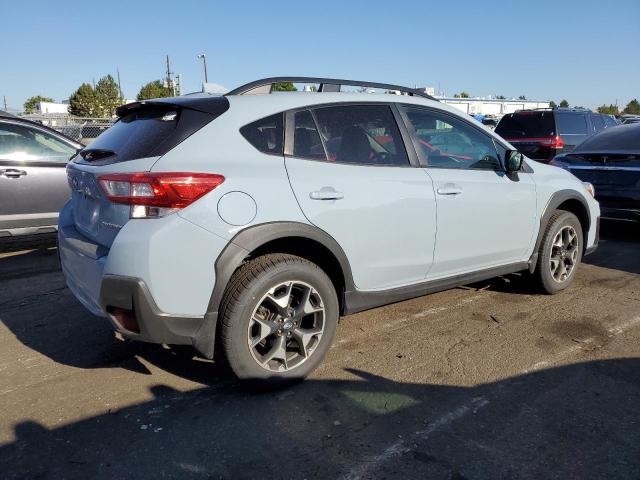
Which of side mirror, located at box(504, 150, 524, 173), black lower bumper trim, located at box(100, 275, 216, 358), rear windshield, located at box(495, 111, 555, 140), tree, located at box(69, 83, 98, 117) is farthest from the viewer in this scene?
tree, located at box(69, 83, 98, 117)

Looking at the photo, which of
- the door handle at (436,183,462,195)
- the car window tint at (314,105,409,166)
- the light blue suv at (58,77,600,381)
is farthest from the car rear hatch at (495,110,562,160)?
the car window tint at (314,105,409,166)

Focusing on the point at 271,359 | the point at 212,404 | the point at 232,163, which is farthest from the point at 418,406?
the point at 232,163

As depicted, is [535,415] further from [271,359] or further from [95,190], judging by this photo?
[95,190]

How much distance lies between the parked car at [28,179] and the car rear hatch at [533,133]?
9385 millimetres

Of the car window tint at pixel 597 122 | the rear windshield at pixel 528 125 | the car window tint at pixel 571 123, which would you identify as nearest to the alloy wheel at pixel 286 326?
the rear windshield at pixel 528 125

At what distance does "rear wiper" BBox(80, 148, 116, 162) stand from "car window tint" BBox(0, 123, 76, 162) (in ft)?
11.5

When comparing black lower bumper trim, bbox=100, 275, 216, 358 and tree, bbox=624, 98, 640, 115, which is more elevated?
tree, bbox=624, 98, 640, 115

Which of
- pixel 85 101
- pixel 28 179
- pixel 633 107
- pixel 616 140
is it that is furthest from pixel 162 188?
pixel 633 107

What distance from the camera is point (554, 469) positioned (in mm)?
2410

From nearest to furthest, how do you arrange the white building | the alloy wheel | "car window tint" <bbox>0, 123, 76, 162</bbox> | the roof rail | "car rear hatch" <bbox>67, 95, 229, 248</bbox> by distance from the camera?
"car rear hatch" <bbox>67, 95, 229, 248</bbox>, the alloy wheel, the roof rail, "car window tint" <bbox>0, 123, 76, 162</bbox>, the white building

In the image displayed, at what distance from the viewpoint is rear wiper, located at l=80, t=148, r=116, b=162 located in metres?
3.14

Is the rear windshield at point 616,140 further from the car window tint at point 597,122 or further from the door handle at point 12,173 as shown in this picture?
the door handle at point 12,173

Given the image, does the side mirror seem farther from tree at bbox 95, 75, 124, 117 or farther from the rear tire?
tree at bbox 95, 75, 124, 117

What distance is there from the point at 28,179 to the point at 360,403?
16.8 feet
